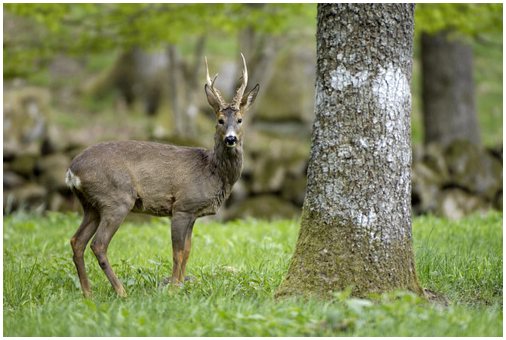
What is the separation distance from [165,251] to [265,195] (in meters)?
4.62

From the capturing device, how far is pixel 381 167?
4.91 meters

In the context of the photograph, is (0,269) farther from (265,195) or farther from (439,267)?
(265,195)

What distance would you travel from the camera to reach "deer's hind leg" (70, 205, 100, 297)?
5.50 m

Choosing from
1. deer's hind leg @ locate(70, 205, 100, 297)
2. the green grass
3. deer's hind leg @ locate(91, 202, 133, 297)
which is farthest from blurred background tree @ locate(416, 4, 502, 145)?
deer's hind leg @ locate(91, 202, 133, 297)

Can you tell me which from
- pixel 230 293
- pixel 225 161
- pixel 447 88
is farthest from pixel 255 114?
pixel 230 293

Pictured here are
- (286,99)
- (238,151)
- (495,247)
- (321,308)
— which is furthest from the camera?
(286,99)

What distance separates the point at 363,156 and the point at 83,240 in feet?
7.21

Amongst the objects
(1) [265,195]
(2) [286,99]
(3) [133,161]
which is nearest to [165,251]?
(3) [133,161]

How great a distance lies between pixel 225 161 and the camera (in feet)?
19.5

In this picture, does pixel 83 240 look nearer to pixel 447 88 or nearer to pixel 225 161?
pixel 225 161

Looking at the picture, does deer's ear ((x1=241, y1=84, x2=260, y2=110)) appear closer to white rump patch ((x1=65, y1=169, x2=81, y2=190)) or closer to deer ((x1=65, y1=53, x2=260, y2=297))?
deer ((x1=65, y1=53, x2=260, y2=297))

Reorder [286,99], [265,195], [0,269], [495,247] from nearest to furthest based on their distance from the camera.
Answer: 1. [0,269]
2. [495,247]
3. [265,195]
4. [286,99]

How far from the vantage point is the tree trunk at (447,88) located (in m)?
12.7

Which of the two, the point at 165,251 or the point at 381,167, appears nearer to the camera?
the point at 381,167
